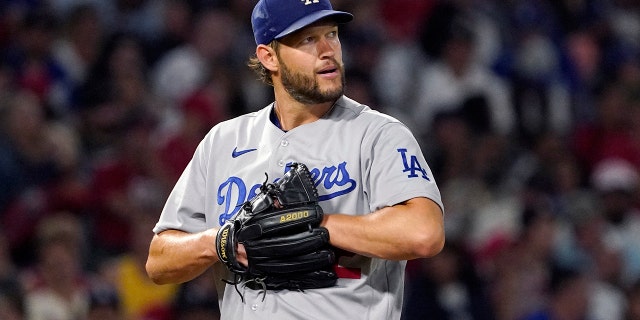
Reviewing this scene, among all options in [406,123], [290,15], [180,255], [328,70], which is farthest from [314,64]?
[406,123]

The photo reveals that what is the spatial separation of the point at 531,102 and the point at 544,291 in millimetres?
2088

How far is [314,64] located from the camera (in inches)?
132

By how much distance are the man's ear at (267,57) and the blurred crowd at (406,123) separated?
10.4 ft

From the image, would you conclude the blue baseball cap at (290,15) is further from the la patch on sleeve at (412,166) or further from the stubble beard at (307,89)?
the la patch on sleeve at (412,166)

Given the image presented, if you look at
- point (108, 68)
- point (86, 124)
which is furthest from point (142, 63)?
point (86, 124)

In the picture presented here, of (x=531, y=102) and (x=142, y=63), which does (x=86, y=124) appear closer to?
(x=142, y=63)

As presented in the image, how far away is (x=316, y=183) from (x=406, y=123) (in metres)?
5.41

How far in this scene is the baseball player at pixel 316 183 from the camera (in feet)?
10.2

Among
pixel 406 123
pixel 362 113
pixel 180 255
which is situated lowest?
pixel 406 123

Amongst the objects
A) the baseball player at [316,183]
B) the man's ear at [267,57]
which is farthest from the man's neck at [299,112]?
the man's ear at [267,57]

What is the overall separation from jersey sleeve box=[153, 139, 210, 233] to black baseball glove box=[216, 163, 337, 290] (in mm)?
358

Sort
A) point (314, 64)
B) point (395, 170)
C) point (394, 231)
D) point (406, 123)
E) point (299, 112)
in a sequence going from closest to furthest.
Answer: point (394, 231)
point (395, 170)
point (314, 64)
point (299, 112)
point (406, 123)

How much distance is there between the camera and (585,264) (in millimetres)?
7824

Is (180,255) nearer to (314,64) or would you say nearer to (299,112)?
(299,112)
